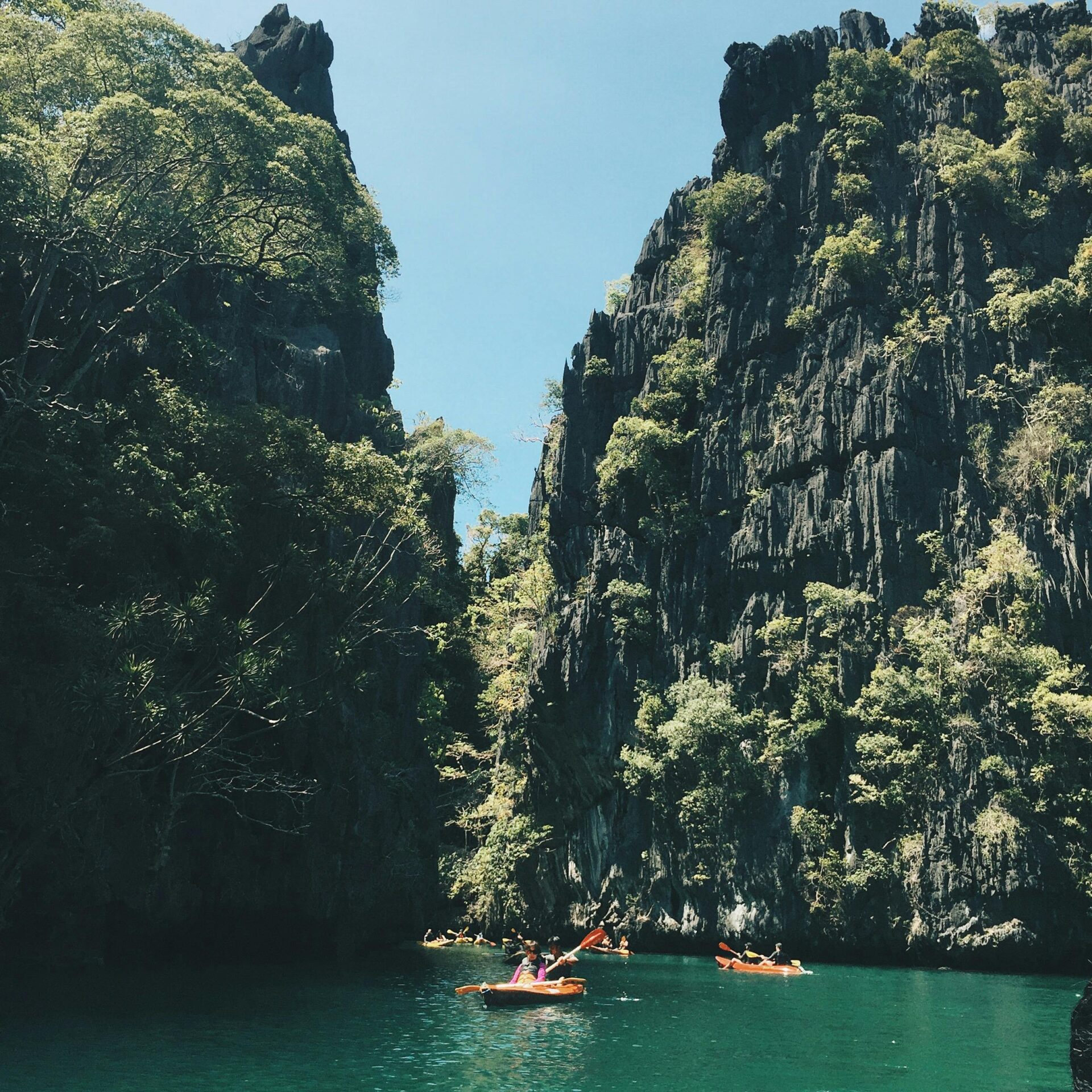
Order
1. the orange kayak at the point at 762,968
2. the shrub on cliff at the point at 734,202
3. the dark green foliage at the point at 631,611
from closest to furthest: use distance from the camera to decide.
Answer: the orange kayak at the point at 762,968 < the dark green foliage at the point at 631,611 < the shrub on cliff at the point at 734,202

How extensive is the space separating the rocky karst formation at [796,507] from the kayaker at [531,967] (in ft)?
45.6

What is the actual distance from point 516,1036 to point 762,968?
1370 cm

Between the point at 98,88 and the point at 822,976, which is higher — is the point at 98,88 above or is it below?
above

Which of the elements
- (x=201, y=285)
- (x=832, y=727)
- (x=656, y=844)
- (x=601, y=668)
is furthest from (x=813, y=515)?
(x=201, y=285)

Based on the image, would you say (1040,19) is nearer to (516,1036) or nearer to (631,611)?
(631,611)

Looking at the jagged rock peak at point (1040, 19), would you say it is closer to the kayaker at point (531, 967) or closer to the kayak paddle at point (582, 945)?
the kayak paddle at point (582, 945)

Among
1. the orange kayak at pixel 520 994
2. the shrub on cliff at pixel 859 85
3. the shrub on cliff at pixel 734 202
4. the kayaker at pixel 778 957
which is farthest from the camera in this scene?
the shrub on cliff at pixel 734 202

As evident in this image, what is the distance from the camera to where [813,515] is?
37062mm

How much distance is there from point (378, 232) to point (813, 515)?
60.4ft

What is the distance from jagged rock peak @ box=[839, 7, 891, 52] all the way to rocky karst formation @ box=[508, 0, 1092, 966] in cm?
8

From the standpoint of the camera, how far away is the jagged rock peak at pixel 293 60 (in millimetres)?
50125

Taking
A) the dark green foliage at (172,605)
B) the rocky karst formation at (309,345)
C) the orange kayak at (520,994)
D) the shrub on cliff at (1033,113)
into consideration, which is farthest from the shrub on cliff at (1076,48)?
the orange kayak at (520,994)

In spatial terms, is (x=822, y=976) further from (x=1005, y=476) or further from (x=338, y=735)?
(x=1005, y=476)

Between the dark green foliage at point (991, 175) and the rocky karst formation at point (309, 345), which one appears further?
the dark green foliage at point (991, 175)
